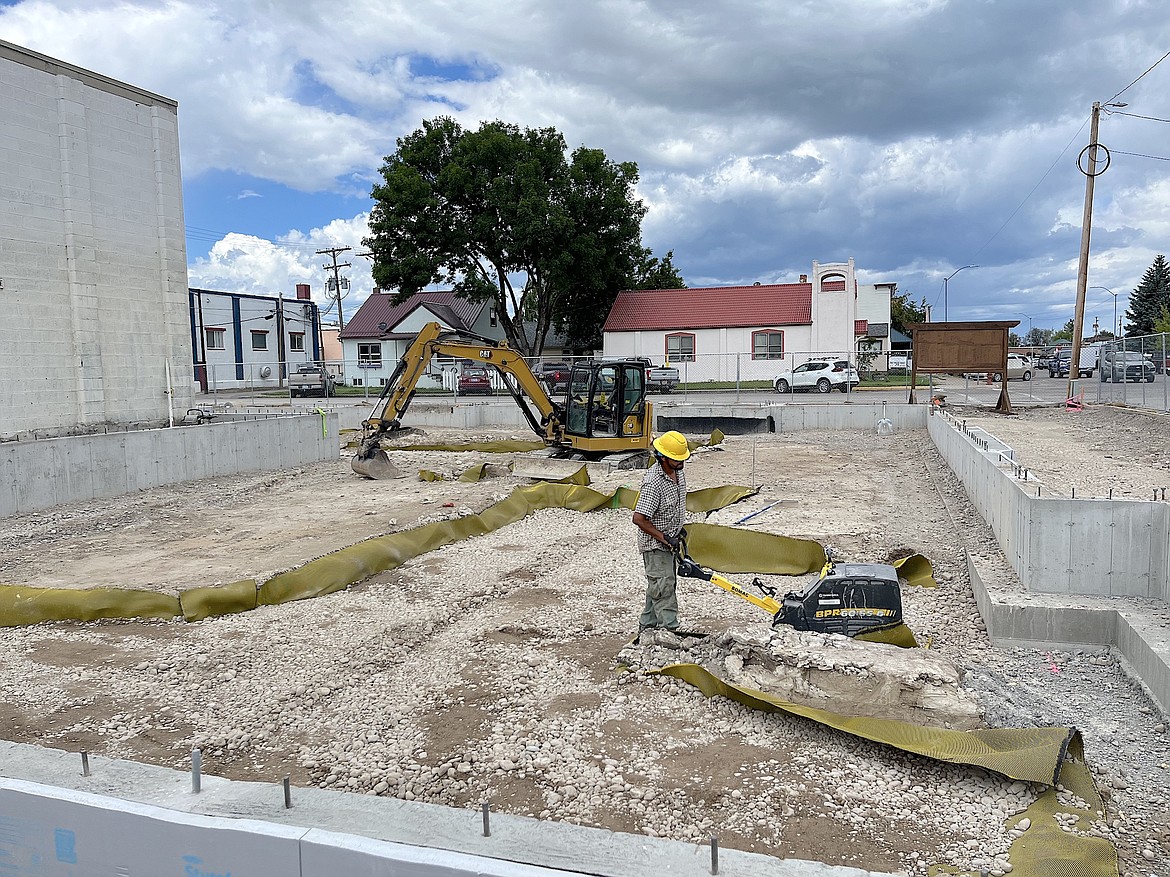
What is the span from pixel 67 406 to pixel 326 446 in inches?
211

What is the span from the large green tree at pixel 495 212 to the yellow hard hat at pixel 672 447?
101ft

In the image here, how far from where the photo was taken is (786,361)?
38.3 metres

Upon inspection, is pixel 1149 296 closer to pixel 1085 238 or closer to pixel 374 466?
pixel 1085 238

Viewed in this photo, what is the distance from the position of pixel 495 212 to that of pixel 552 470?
23.8m

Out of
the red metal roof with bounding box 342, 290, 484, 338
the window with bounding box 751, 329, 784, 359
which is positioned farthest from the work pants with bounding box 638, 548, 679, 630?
the red metal roof with bounding box 342, 290, 484, 338

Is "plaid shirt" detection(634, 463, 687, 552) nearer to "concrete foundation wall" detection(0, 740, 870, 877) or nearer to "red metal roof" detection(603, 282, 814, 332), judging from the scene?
"concrete foundation wall" detection(0, 740, 870, 877)

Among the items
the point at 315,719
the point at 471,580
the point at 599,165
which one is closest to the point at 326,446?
the point at 471,580

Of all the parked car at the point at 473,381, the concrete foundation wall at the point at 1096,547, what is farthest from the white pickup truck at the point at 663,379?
the concrete foundation wall at the point at 1096,547

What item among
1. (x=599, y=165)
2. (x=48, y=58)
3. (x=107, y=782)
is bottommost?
(x=107, y=782)

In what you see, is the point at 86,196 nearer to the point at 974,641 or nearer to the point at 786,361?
the point at 974,641

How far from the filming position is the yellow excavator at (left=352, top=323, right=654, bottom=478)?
16125mm

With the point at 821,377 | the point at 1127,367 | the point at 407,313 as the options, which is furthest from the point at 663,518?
the point at 407,313

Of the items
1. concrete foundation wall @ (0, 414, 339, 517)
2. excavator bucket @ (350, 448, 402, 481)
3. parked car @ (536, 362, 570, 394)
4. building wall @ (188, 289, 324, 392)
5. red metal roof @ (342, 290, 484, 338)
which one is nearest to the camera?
concrete foundation wall @ (0, 414, 339, 517)

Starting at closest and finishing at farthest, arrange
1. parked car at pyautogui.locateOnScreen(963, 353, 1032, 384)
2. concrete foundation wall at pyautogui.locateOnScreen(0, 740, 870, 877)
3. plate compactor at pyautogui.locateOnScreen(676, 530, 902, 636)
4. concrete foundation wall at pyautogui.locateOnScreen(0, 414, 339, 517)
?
1. concrete foundation wall at pyautogui.locateOnScreen(0, 740, 870, 877)
2. plate compactor at pyautogui.locateOnScreen(676, 530, 902, 636)
3. concrete foundation wall at pyautogui.locateOnScreen(0, 414, 339, 517)
4. parked car at pyautogui.locateOnScreen(963, 353, 1032, 384)
